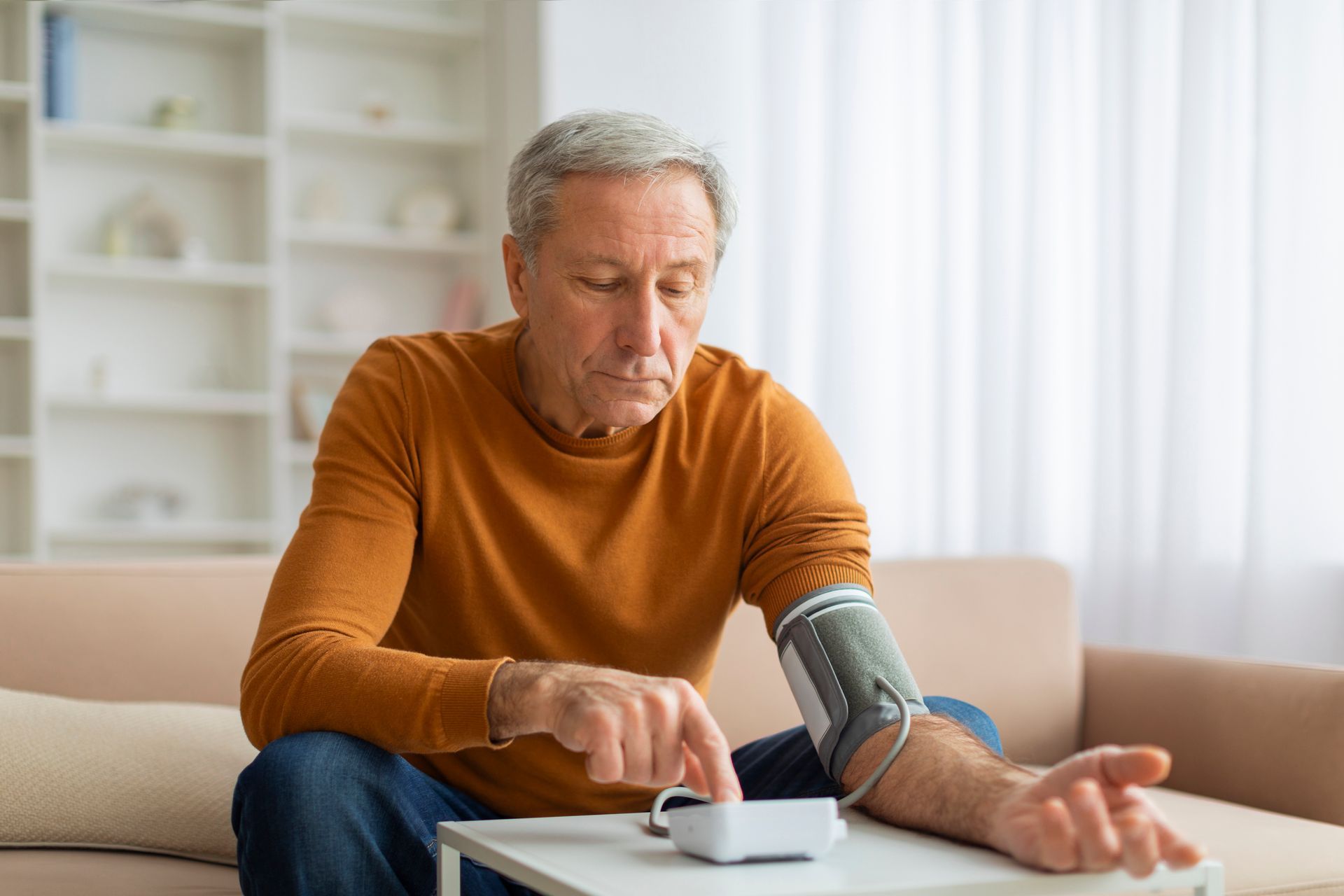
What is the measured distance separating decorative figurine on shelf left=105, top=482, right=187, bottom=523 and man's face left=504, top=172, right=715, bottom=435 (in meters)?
3.03

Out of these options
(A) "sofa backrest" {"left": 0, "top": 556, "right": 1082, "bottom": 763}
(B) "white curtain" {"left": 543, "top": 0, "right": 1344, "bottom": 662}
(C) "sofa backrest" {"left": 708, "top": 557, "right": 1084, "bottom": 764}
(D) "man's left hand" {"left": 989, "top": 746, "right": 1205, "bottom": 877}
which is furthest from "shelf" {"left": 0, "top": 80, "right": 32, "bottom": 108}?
(D) "man's left hand" {"left": 989, "top": 746, "right": 1205, "bottom": 877}

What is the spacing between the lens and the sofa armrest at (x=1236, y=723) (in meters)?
1.84

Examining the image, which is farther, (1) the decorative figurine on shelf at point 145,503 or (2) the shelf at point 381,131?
(2) the shelf at point 381,131

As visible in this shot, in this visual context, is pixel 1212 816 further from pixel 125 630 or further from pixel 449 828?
Answer: pixel 125 630

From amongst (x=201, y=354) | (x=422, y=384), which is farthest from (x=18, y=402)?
(x=422, y=384)

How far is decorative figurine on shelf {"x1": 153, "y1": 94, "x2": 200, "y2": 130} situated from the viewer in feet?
13.4

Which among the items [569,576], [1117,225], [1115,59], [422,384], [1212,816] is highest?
[1115,59]

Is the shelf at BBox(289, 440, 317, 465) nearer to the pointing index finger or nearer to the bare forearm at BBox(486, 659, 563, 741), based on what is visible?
the bare forearm at BBox(486, 659, 563, 741)

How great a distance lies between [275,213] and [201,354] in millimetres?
511

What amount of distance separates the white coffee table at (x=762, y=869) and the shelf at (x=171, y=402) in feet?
10.8

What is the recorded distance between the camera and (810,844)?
868 mm

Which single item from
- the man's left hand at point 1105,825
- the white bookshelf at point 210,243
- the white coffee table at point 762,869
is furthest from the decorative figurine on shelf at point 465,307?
the man's left hand at point 1105,825

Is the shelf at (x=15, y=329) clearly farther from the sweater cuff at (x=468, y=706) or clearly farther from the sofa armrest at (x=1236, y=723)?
the sweater cuff at (x=468, y=706)

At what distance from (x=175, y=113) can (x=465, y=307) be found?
1.03m
